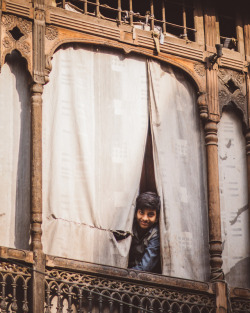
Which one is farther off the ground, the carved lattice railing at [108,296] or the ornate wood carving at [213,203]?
the ornate wood carving at [213,203]

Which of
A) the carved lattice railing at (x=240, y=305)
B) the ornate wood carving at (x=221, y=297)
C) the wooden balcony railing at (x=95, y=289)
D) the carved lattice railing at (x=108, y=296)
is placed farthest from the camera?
the carved lattice railing at (x=240, y=305)

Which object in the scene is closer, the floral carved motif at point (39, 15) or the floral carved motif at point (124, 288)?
the floral carved motif at point (124, 288)

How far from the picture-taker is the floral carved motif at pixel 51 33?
15.5m

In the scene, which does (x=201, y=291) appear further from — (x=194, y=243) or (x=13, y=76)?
(x=13, y=76)

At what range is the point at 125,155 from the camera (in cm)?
1566

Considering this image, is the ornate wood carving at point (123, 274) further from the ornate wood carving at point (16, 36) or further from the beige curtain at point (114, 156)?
the ornate wood carving at point (16, 36)

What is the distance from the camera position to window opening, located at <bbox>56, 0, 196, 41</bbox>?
1617 cm

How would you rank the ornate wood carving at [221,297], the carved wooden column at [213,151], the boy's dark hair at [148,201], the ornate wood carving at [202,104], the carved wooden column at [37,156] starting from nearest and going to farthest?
the carved wooden column at [37,156], the ornate wood carving at [221,297], the boy's dark hair at [148,201], the carved wooden column at [213,151], the ornate wood carving at [202,104]

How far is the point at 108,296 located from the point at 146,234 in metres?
1.38

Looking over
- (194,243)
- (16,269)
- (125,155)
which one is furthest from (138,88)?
(16,269)

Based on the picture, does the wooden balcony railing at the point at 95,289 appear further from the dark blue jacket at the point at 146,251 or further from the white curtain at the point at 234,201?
the white curtain at the point at 234,201

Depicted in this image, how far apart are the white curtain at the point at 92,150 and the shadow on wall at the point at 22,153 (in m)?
0.24

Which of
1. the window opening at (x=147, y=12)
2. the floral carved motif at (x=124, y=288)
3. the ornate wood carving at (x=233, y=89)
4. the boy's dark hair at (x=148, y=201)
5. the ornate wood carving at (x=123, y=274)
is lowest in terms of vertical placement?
the floral carved motif at (x=124, y=288)

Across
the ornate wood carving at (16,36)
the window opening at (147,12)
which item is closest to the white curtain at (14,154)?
the ornate wood carving at (16,36)
